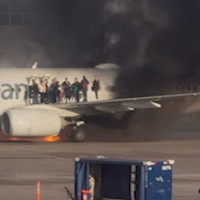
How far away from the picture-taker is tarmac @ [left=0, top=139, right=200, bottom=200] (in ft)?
69.9

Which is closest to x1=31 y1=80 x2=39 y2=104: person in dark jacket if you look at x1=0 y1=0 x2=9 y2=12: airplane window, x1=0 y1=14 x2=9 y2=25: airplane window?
x1=0 y1=0 x2=9 y2=12: airplane window

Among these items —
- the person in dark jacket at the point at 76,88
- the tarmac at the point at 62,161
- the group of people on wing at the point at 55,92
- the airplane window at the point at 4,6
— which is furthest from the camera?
the airplane window at the point at 4,6

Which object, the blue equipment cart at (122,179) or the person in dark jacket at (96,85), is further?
the person in dark jacket at (96,85)

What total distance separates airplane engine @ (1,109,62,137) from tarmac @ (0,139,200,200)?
51 cm

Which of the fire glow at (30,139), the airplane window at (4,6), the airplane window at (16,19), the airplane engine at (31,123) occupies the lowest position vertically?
the fire glow at (30,139)

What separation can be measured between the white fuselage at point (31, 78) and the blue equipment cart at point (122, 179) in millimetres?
20059

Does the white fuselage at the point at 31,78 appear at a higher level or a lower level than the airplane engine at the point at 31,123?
higher

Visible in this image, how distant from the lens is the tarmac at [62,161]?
21312 mm

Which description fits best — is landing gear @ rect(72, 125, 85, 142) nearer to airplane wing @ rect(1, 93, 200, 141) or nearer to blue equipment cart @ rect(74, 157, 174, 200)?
airplane wing @ rect(1, 93, 200, 141)

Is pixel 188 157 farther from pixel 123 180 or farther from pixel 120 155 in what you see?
pixel 123 180

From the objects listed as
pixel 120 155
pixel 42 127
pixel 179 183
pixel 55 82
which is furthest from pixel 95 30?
pixel 179 183

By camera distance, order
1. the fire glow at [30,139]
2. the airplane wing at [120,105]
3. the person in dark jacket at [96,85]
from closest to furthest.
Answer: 1. the airplane wing at [120,105]
2. the fire glow at [30,139]
3. the person in dark jacket at [96,85]

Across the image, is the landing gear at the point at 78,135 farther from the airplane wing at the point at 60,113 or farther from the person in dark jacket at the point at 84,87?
the person in dark jacket at the point at 84,87

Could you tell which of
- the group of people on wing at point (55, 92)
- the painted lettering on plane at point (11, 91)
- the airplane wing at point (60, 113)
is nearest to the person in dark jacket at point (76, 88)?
the group of people on wing at point (55, 92)
